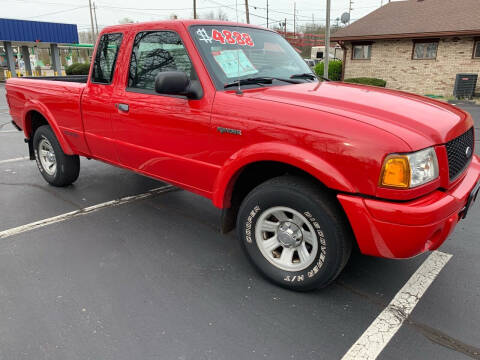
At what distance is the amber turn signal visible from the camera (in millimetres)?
2141

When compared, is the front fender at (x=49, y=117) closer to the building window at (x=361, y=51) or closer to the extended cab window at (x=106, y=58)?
the extended cab window at (x=106, y=58)

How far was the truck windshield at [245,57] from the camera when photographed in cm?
305

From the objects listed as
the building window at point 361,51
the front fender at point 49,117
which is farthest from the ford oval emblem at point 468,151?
the building window at point 361,51

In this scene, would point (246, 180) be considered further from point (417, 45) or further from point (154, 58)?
point (417, 45)

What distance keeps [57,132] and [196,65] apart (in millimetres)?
2448

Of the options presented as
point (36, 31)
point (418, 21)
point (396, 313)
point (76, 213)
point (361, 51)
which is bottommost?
point (396, 313)

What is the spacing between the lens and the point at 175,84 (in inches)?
109

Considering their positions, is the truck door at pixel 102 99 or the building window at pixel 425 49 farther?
the building window at pixel 425 49

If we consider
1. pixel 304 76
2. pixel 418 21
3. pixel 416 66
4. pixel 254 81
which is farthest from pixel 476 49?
pixel 254 81

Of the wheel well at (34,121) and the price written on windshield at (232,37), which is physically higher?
the price written on windshield at (232,37)

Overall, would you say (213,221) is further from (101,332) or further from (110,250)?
(101,332)

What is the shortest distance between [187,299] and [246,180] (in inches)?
40.0

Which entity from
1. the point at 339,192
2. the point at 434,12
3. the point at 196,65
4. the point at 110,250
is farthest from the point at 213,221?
the point at 434,12

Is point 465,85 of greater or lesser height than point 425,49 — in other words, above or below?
below
